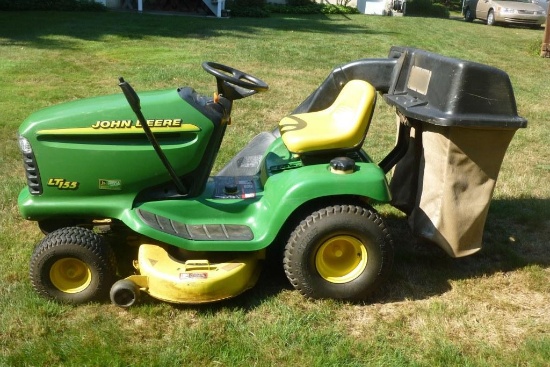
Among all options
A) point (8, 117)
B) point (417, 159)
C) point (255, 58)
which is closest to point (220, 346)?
point (417, 159)

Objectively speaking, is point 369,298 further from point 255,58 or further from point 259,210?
point 255,58

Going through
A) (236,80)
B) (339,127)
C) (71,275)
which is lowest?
(71,275)

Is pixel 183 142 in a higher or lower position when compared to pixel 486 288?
higher

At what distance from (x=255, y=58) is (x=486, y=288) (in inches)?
328

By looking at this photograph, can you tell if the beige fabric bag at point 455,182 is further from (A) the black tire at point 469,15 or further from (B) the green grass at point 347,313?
(A) the black tire at point 469,15

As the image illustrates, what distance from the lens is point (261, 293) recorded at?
3512 millimetres

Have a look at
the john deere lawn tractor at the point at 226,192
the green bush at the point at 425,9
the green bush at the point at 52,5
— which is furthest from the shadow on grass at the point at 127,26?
the john deere lawn tractor at the point at 226,192

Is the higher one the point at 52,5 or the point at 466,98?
the point at 466,98

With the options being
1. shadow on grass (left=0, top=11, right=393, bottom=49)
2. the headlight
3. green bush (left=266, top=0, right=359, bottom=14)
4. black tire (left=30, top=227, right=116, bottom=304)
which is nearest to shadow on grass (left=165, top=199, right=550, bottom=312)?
black tire (left=30, top=227, right=116, bottom=304)

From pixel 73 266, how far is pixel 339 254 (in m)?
1.37

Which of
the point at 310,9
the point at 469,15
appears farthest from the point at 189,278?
the point at 469,15

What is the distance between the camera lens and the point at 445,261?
3.96 meters

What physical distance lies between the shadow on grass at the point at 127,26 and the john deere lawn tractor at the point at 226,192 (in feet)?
29.9

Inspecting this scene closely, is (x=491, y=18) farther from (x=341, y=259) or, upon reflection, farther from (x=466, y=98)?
(x=341, y=259)
